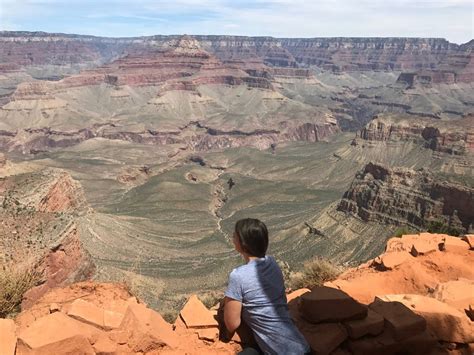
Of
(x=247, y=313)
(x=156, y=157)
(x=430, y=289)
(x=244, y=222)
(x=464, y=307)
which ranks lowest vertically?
(x=156, y=157)

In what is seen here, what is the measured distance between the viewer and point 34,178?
5788cm

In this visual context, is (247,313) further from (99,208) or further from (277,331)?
(99,208)

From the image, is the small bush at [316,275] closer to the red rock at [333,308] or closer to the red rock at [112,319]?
the red rock at [333,308]

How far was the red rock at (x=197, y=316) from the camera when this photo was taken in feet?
35.3

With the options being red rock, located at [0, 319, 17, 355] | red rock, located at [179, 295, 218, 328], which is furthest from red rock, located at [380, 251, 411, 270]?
red rock, located at [0, 319, 17, 355]

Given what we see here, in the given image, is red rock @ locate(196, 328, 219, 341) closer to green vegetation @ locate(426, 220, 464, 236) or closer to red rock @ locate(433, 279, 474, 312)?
red rock @ locate(433, 279, 474, 312)

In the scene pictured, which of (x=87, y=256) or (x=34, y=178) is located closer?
(x=87, y=256)

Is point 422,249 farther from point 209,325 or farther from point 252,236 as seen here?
point 252,236

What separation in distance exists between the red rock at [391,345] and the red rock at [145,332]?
4181 millimetres

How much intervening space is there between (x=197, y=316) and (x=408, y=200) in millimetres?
64420

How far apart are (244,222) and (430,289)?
8.60m

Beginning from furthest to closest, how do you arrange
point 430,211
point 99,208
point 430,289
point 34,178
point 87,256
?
point 99,208, point 430,211, point 34,178, point 87,256, point 430,289

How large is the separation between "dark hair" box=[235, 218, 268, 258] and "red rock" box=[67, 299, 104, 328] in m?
3.69

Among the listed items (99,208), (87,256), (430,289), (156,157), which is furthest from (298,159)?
(430,289)
